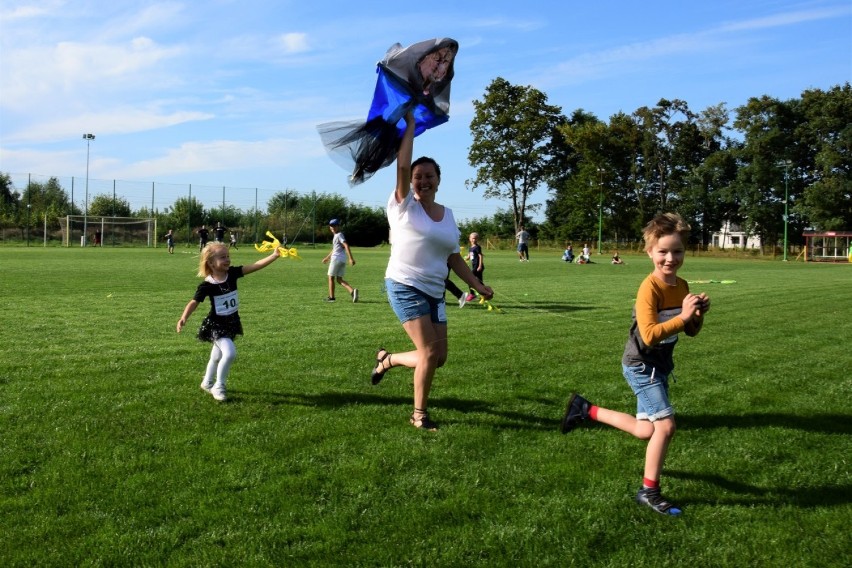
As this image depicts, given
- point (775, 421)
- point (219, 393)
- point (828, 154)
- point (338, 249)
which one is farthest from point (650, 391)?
point (828, 154)

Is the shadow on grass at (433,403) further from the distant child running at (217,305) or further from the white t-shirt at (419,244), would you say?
the white t-shirt at (419,244)

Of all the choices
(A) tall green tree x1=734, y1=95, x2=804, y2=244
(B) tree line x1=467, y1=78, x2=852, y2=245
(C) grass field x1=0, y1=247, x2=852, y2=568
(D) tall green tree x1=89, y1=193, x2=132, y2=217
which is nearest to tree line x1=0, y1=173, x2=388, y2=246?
(D) tall green tree x1=89, y1=193, x2=132, y2=217

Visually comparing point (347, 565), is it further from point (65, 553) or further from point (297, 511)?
point (65, 553)

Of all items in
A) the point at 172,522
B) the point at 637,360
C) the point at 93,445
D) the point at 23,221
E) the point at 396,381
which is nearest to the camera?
the point at 172,522

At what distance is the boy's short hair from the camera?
4.31 m

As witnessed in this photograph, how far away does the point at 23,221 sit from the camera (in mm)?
59719

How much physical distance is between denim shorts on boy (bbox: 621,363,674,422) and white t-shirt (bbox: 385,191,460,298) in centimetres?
168

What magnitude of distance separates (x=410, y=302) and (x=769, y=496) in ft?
8.92

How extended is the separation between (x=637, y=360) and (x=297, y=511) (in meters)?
2.19

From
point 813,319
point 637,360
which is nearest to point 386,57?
point 637,360

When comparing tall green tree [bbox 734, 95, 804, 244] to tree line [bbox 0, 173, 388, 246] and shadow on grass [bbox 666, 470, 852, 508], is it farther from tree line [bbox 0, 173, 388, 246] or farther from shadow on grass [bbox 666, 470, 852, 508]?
shadow on grass [bbox 666, 470, 852, 508]

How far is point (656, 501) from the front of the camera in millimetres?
4109

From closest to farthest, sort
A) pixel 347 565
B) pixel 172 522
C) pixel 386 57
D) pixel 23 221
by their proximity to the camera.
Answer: pixel 347 565 < pixel 172 522 < pixel 386 57 < pixel 23 221

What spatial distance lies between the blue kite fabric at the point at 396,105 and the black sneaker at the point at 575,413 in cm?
236
